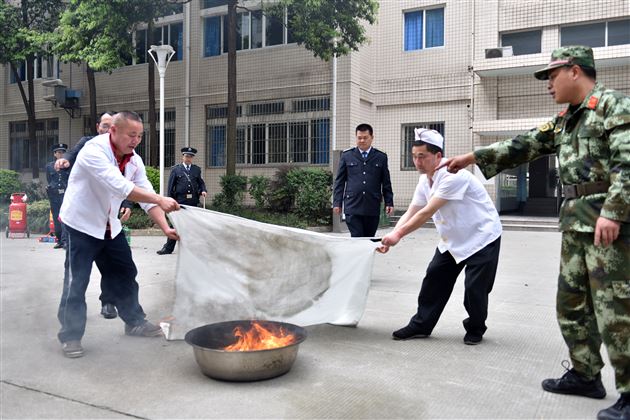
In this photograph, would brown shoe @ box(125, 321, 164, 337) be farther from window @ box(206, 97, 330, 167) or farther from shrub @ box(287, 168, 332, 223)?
window @ box(206, 97, 330, 167)

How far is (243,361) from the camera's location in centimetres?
354

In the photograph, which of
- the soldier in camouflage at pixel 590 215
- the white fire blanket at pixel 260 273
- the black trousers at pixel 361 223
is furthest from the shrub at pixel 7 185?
the soldier in camouflage at pixel 590 215

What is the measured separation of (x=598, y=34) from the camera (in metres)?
17.3

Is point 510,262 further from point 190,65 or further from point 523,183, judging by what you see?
point 190,65

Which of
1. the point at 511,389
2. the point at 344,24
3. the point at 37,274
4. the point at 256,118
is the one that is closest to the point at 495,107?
the point at 344,24

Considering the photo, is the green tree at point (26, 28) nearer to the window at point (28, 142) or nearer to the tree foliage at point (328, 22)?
the window at point (28, 142)

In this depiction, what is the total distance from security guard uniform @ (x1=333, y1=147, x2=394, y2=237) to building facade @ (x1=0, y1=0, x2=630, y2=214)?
998 centimetres

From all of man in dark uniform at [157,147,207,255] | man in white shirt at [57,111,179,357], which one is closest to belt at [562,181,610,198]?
man in white shirt at [57,111,179,357]

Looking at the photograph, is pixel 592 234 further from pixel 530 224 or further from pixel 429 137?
pixel 530 224

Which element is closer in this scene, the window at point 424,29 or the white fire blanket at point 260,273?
→ the white fire blanket at point 260,273

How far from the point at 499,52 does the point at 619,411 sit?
16551 millimetres

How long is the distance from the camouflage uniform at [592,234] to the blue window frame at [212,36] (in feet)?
Result: 63.7

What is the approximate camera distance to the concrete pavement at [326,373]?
3229mm

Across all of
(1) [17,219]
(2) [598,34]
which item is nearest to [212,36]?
(1) [17,219]
